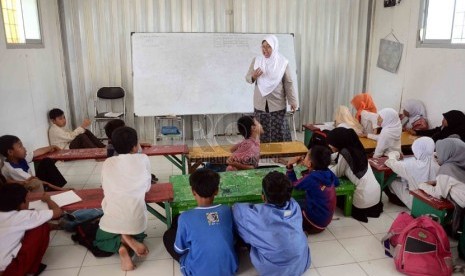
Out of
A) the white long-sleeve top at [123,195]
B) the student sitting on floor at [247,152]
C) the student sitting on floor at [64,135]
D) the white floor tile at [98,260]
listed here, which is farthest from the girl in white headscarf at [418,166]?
the student sitting on floor at [64,135]

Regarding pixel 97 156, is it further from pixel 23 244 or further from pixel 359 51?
pixel 359 51

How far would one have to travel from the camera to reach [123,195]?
7.95 feet

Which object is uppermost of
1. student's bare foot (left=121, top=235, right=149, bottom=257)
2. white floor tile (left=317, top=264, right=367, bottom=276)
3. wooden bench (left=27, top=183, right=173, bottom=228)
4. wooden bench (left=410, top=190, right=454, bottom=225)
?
wooden bench (left=27, top=183, right=173, bottom=228)

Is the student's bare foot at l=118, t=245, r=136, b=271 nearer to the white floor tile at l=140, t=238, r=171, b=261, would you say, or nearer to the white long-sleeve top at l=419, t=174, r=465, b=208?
the white floor tile at l=140, t=238, r=171, b=261

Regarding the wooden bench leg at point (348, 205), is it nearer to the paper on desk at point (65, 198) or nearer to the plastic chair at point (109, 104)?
the paper on desk at point (65, 198)

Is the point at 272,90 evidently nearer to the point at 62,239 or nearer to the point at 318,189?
the point at 318,189

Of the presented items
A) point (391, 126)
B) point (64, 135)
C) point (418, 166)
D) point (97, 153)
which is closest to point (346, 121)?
point (391, 126)

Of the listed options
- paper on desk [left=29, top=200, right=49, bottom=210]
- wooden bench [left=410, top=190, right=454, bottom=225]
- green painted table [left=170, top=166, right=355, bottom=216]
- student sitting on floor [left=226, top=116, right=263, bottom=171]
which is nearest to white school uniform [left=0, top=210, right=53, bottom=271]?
paper on desk [left=29, top=200, right=49, bottom=210]

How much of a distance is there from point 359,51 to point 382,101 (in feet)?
3.30

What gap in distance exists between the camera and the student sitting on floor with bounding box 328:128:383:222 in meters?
3.11

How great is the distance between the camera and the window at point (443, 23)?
4500mm

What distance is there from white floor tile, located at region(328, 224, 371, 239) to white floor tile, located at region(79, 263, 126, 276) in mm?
1690

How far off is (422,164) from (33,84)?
4322 mm

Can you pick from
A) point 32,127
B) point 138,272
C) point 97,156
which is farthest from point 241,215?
point 32,127
